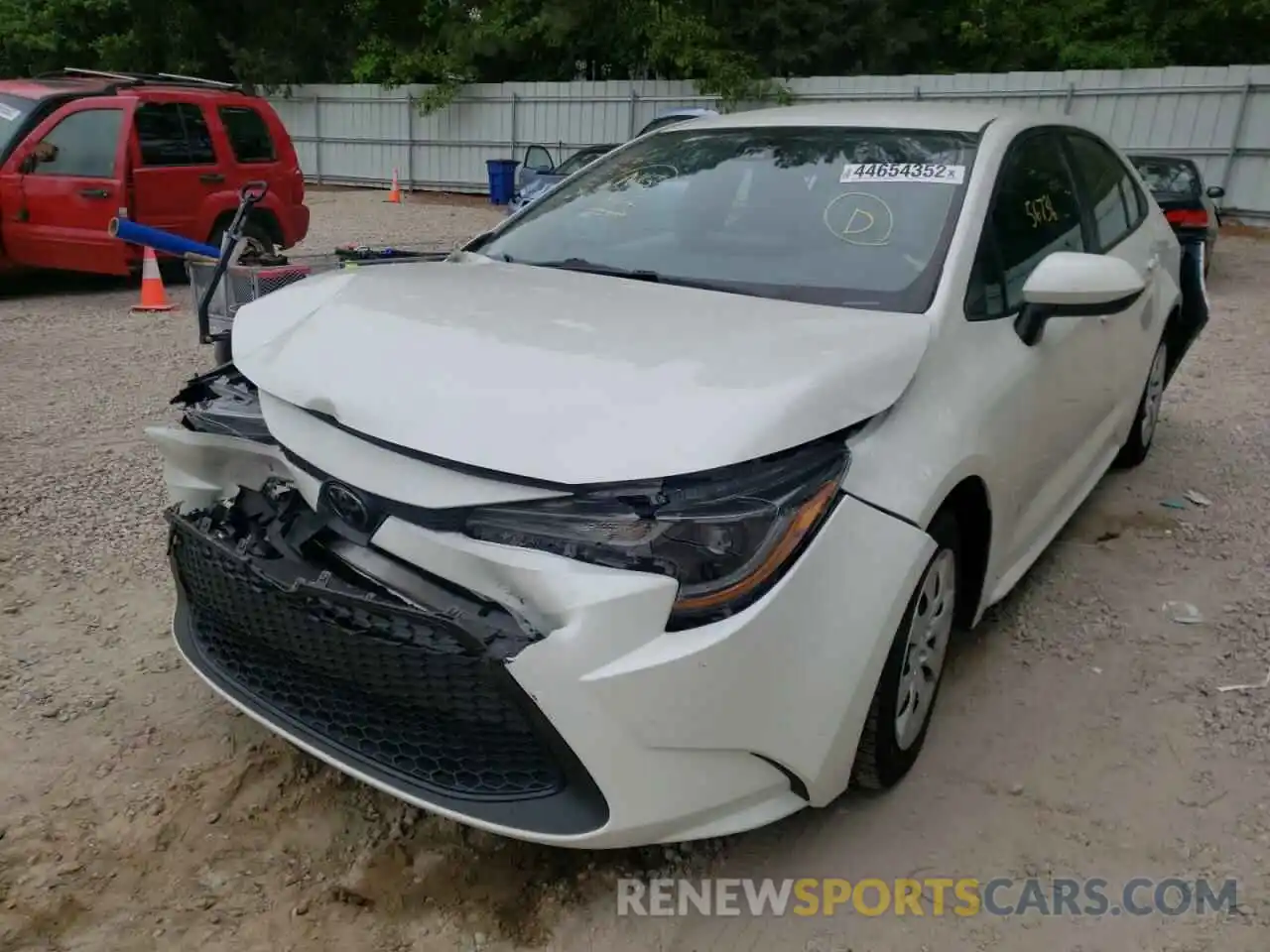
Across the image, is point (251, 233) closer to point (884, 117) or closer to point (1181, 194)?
point (884, 117)

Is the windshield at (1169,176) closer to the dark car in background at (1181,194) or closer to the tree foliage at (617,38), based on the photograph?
the dark car in background at (1181,194)

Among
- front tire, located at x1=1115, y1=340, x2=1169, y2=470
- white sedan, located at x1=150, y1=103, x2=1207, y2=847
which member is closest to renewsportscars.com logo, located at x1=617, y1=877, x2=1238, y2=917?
white sedan, located at x1=150, y1=103, x2=1207, y2=847

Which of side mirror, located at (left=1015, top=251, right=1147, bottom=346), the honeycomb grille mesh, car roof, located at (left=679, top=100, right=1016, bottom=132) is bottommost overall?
the honeycomb grille mesh

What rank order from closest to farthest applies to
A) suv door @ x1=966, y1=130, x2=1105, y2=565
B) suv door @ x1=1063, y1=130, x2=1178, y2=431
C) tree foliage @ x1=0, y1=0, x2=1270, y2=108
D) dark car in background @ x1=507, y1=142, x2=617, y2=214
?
suv door @ x1=966, y1=130, x2=1105, y2=565 < suv door @ x1=1063, y1=130, x2=1178, y2=431 < dark car in background @ x1=507, y1=142, x2=617, y2=214 < tree foliage @ x1=0, y1=0, x2=1270, y2=108

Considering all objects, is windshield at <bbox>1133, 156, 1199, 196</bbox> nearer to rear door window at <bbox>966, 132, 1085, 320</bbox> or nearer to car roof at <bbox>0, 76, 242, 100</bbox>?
rear door window at <bbox>966, 132, 1085, 320</bbox>

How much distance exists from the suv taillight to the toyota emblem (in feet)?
31.3

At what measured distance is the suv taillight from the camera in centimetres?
972

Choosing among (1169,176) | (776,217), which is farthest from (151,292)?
(1169,176)

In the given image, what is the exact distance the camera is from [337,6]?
25344mm

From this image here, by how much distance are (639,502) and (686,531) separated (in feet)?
0.34

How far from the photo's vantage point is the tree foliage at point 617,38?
20234 millimetres

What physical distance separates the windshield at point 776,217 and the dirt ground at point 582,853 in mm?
1317

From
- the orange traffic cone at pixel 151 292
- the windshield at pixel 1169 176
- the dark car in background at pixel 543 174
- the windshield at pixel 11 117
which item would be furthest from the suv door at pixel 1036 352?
the dark car in background at pixel 543 174

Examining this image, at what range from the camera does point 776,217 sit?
10.3 ft
